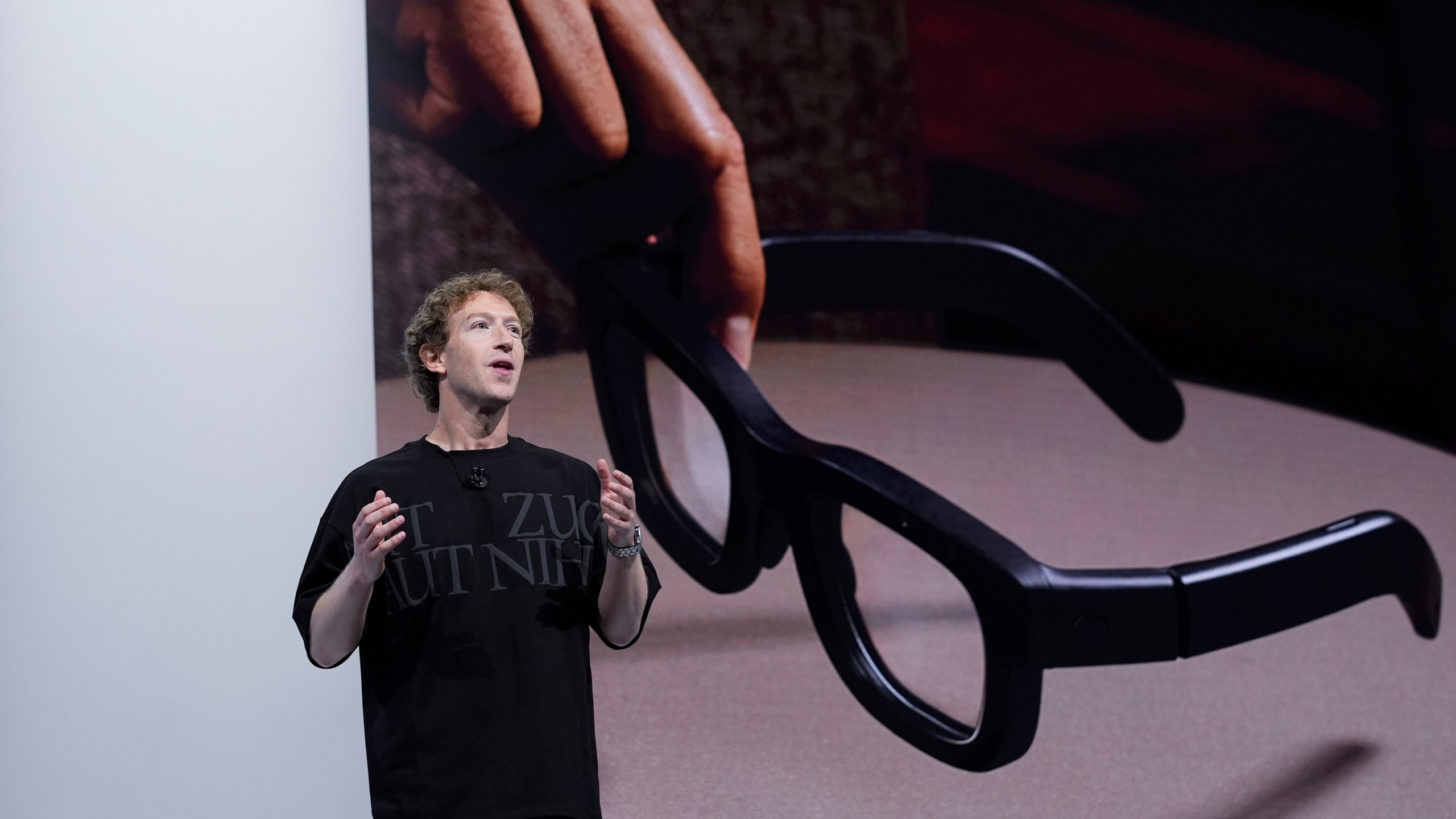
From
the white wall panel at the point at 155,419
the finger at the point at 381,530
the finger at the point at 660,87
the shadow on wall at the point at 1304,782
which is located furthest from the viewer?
the finger at the point at 660,87

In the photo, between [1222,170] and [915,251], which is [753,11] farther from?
[1222,170]

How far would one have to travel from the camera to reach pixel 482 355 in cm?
33

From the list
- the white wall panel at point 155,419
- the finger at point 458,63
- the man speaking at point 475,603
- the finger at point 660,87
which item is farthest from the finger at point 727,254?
the man speaking at point 475,603

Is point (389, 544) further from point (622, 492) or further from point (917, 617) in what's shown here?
point (917, 617)

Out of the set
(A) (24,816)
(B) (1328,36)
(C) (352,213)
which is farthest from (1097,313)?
(A) (24,816)

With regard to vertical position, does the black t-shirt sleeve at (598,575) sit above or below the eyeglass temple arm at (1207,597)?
above

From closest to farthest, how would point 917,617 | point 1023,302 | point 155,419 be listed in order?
point 155,419
point 917,617
point 1023,302

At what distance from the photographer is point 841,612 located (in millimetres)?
625

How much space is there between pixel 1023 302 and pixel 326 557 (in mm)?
689

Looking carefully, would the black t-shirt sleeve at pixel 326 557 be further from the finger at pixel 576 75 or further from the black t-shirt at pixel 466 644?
the finger at pixel 576 75

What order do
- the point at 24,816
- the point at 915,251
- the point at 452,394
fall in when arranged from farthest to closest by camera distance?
the point at 915,251
the point at 24,816
the point at 452,394

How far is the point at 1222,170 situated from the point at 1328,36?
0.47ft

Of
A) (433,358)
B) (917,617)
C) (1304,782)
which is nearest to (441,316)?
(433,358)

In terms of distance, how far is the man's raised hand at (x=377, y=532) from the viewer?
285 mm
